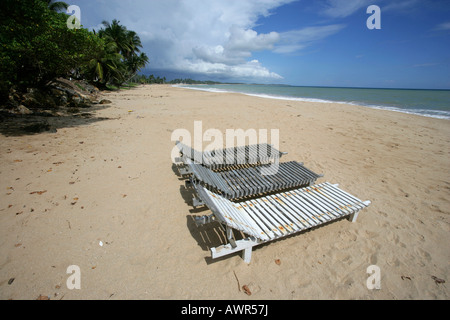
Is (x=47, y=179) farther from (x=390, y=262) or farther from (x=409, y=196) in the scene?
(x=409, y=196)

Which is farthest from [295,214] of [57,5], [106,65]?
[106,65]

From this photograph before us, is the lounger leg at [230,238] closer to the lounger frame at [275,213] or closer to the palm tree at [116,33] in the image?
the lounger frame at [275,213]

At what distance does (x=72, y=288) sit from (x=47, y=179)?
3.47 metres

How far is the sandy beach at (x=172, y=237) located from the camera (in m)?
2.55

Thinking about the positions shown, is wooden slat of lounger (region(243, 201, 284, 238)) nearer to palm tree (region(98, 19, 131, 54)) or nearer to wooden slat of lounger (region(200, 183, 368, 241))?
wooden slat of lounger (region(200, 183, 368, 241))

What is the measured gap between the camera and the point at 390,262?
2922mm

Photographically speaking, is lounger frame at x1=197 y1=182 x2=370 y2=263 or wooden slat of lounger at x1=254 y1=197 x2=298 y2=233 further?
wooden slat of lounger at x1=254 y1=197 x2=298 y2=233

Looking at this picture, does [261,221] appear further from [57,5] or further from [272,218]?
[57,5]

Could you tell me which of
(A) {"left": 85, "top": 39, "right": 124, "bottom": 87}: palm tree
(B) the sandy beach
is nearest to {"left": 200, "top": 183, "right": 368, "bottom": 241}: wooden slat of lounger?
(B) the sandy beach

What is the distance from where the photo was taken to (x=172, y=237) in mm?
3316

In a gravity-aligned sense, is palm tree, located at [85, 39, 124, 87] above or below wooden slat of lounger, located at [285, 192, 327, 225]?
above

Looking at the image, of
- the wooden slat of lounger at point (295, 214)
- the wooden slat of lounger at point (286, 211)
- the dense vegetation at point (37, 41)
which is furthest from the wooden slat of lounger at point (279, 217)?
the dense vegetation at point (37, 41)

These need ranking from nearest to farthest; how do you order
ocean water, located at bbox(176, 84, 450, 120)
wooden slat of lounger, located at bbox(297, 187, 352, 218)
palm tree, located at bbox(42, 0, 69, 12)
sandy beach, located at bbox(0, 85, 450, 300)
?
sandy beach, located at bbox(0, 85, 450, 300), wooden slat of lounger, located at bbox(297, 187, 352, 218), palm tree, located at bbox(42, 0, 69, 12), ocean water, located at bbox(176, 84, 450, 120)

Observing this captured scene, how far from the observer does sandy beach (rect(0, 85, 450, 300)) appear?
2.55m
